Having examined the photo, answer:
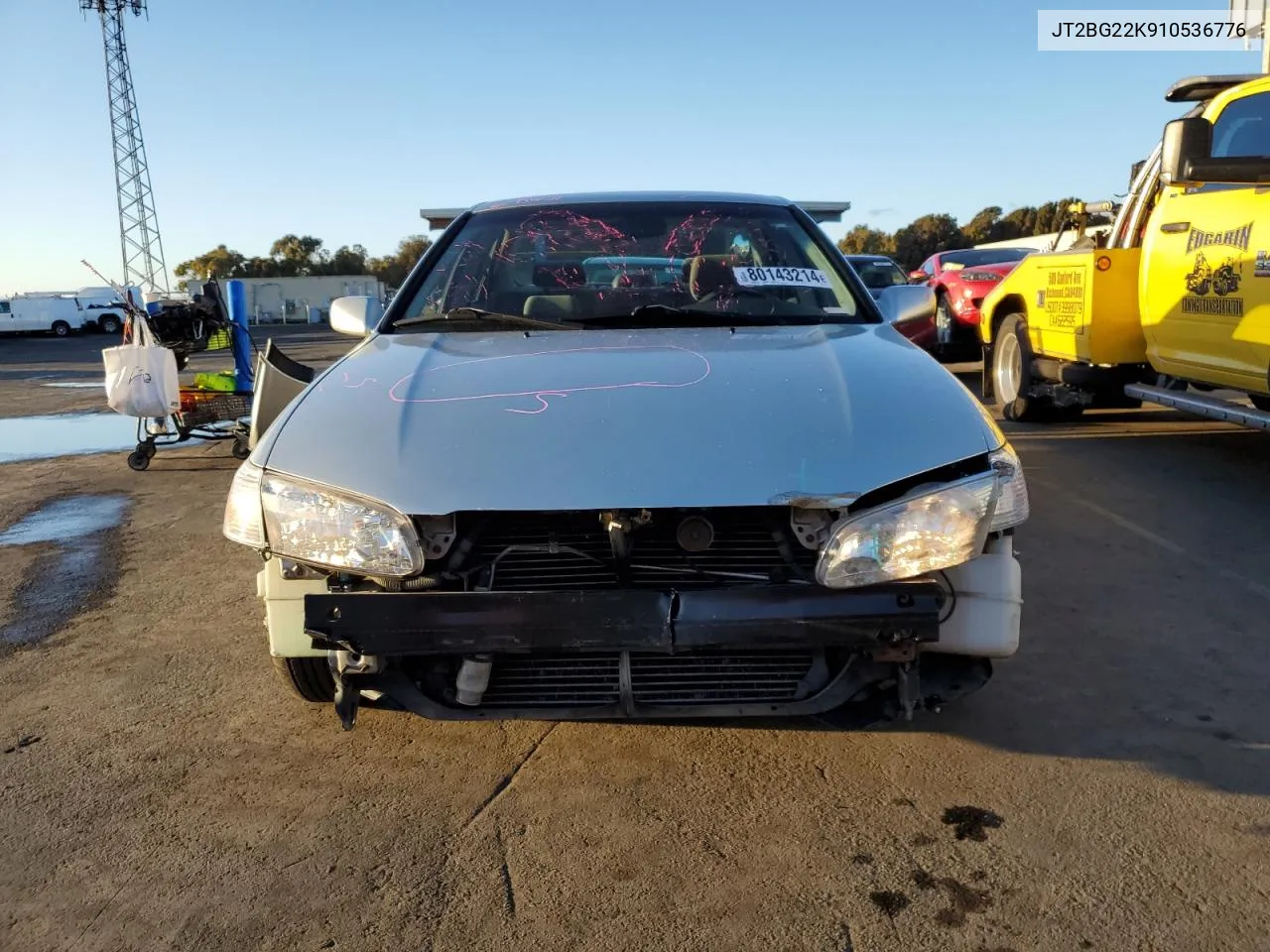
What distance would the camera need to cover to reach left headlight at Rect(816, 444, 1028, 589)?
2.29 meters

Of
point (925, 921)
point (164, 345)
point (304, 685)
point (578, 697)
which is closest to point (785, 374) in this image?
point (578, 697)

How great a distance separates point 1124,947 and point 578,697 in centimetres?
127

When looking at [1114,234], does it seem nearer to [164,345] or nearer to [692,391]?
[692,391]

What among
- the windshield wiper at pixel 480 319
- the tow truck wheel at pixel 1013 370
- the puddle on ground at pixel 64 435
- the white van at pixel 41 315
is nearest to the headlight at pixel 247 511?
the windshield wiper at pixel 480 319

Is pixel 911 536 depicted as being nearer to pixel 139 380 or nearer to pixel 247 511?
pixel 247 511

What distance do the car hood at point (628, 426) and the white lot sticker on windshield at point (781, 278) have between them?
0.60m

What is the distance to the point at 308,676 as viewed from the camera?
9.38 ft

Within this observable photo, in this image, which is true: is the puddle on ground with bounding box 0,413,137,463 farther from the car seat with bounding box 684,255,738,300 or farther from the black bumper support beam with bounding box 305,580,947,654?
the black bumper support beam with bounding box 305,580,947,654

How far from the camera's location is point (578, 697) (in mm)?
2445

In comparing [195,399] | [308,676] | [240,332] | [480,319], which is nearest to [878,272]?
[240,332]

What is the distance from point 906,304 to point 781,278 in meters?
0.51

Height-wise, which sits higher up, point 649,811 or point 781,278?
point 781,278

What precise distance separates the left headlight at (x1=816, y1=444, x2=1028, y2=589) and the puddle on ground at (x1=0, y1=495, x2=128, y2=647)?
3.38 meters

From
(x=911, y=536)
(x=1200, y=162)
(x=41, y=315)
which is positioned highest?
(x=41, y=315)
